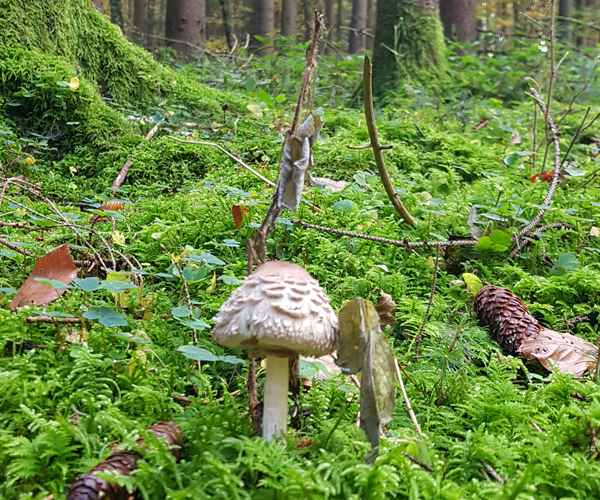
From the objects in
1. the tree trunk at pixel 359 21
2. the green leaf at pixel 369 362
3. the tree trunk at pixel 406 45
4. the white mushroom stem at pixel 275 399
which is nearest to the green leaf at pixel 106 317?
the white mushroom stem at pixel 275 399

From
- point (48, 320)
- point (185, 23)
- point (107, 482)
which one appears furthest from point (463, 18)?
point (107, 482)

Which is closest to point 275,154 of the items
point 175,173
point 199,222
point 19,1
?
point 175,173

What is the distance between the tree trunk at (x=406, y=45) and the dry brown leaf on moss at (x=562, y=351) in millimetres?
4694

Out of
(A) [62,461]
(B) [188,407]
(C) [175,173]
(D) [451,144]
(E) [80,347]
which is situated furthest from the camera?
(D) [451,144]

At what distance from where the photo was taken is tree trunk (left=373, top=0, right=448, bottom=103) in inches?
245

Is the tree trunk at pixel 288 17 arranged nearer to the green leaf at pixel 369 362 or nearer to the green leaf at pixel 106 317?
the green leaf at pixel 106 317

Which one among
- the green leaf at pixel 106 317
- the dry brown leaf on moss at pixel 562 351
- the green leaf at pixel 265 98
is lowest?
the dry brown leaf on moss at pixel 562 351

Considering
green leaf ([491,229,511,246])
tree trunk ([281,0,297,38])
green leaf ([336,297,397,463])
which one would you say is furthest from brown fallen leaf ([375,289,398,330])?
tree trunk ([281,0,297,38])

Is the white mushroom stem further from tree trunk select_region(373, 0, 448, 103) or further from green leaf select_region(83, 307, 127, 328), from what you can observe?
tree trunk select_region(373, 0, 448, 103)

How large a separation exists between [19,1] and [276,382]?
14.5 ft

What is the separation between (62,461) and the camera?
3.90ft

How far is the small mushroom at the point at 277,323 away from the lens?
116 cm

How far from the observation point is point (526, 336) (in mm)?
2062

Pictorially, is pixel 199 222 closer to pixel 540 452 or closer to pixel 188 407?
pixel 188 407
